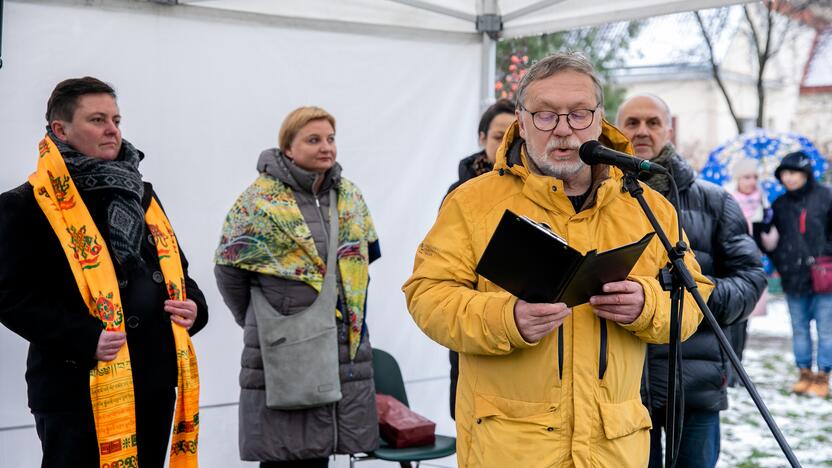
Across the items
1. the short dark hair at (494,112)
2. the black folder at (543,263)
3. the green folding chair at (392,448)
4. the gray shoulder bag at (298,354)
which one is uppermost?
the short dark hair at (494,112)

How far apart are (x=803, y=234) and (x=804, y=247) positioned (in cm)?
11

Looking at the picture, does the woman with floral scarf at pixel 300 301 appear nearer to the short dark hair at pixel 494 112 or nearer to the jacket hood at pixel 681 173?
the short dark hair at pixel 494 112

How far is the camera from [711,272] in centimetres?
326

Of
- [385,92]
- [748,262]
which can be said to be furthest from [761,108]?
[748,262]

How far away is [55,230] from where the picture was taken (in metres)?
2.87

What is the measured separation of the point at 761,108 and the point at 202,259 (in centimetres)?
1066

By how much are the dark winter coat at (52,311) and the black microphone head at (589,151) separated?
5.52 ft

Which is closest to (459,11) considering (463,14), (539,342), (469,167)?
(463,14)

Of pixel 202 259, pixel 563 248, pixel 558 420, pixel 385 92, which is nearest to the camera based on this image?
pixel 563 248

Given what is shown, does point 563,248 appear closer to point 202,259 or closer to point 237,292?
point 237,292

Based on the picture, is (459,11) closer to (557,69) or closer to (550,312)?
(557,69)

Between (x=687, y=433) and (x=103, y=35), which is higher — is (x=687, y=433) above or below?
below

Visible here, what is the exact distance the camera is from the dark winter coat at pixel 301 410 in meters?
3.65

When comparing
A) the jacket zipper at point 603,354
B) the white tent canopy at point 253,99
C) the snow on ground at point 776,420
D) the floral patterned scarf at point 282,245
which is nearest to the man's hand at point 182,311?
the floral patterned scarf at point 282,245
